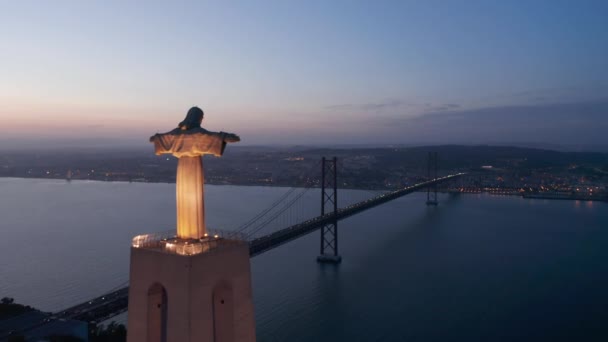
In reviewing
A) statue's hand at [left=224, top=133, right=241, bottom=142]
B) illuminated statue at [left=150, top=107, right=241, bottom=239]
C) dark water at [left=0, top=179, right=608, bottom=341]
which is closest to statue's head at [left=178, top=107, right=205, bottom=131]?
illuminated statue at [left=150, top=107, right=241, bottom=239]

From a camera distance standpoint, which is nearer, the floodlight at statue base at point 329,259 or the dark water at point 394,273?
the dark water at point 394,273

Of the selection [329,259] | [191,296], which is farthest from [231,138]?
[329,259]

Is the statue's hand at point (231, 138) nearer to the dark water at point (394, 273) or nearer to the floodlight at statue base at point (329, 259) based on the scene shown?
the dark water at point (394, 273)

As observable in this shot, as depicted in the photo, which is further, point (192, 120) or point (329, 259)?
point (329, 259)

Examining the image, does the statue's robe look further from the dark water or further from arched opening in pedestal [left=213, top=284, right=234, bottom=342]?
the dark water

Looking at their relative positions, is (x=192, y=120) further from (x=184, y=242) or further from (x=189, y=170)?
(x=184, y=242)

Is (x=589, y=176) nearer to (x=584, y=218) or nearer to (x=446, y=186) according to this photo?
(x=446, y=186)

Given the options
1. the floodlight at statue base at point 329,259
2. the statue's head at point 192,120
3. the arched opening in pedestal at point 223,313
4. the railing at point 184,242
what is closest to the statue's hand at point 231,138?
the statue's head at point 192,120
